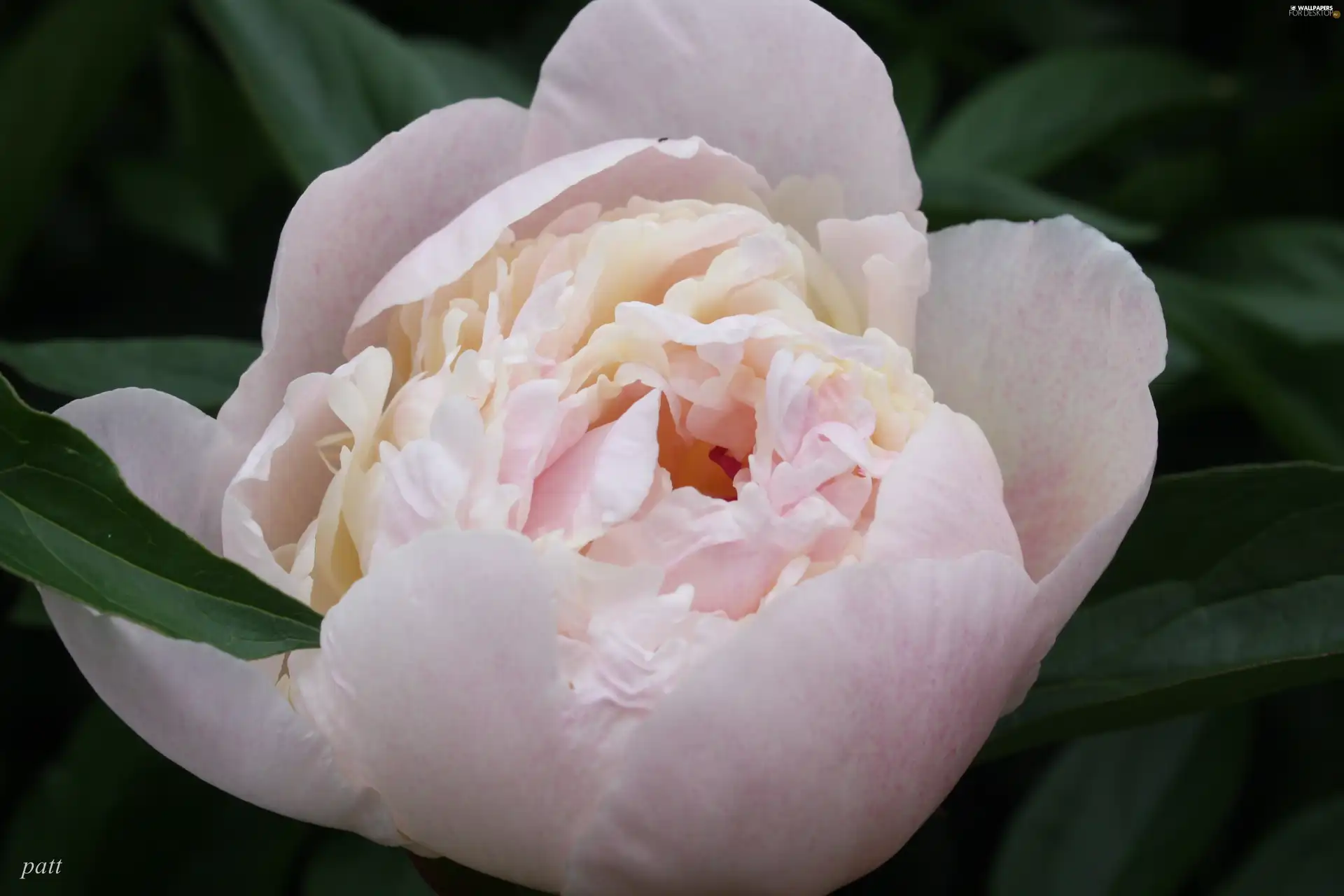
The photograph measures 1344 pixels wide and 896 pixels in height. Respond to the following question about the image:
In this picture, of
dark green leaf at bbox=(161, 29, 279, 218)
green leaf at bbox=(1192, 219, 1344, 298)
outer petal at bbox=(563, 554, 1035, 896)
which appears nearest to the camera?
outer petal at bbox=(563, 554, 1035, 896)

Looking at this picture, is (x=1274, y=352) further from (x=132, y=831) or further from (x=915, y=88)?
(x=132, y=831)

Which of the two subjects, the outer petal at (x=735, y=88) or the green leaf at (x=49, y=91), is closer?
the outer petal at (x=735, y=88)

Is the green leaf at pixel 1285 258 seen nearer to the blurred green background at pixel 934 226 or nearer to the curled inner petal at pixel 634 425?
the blurred green background at pixel 934 226

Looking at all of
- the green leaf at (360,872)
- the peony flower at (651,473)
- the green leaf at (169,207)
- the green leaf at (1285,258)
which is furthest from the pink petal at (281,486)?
the green leaf at (1285,258)

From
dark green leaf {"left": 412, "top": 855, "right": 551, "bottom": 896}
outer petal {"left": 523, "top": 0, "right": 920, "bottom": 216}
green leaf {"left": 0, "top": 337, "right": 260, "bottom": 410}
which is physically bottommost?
dark green leaf {"left": 412, "top": 855, "right": 551, "bottom": 896}

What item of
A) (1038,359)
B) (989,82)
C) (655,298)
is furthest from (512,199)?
(989,82)

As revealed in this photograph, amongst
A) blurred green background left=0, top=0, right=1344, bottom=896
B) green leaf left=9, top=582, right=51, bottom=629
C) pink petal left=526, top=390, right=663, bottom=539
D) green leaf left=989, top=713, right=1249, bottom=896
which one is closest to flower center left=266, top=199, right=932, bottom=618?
pink petal left=526, top=390, right=663, bottom=539

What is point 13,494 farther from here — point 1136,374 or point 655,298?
point 1136,374

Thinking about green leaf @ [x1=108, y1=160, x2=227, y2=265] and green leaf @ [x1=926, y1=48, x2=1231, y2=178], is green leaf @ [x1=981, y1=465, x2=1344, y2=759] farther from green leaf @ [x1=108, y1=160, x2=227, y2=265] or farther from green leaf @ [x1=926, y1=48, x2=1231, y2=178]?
green leaf @ [x1=108, y1=160, x2=227, y2=265]
